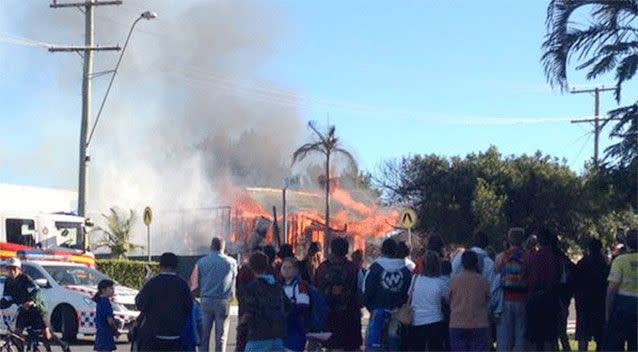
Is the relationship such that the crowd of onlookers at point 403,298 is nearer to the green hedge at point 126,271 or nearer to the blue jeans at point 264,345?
the blue jeans at point 264,345

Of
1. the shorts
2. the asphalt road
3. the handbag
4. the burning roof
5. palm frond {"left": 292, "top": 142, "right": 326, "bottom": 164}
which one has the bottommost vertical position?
the asphalt road

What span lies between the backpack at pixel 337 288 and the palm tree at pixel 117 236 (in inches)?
1319

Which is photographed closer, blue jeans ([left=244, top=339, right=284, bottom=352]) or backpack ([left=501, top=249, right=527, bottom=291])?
blue jeans ([left=244, top=339, right=284, bottom=352])

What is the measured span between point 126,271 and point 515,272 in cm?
2484

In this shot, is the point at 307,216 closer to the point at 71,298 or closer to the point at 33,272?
the point at 33,272

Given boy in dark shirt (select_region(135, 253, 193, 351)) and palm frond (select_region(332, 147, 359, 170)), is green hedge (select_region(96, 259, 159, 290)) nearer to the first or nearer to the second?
palm frond (select_region(332, 147, 359, 170))

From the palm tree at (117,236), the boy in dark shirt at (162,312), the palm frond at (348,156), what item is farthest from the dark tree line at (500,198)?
the boy in dark shirt at (162,312)

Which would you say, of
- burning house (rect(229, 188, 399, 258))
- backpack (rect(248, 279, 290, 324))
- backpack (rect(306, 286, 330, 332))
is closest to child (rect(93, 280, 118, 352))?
backpack (rect(306, 286, 330, 332))

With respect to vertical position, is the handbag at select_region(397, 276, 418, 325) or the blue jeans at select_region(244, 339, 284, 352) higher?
the handbag at select_region(397, 276, 418, 325)

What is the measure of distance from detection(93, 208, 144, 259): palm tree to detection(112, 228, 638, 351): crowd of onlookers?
31235 millimetres

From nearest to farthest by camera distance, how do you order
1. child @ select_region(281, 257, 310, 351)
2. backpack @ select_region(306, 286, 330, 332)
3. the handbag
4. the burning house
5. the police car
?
child @ select_region(281, 257, 310, 351)
backpack @ select_region(306, 286, 330, 332)
the handbag
the police car
the burning house

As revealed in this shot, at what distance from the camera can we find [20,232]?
35.8 meters

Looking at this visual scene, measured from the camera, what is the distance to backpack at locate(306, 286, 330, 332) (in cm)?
1314

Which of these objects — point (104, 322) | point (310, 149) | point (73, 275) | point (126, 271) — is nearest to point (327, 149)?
point (310, 149)
